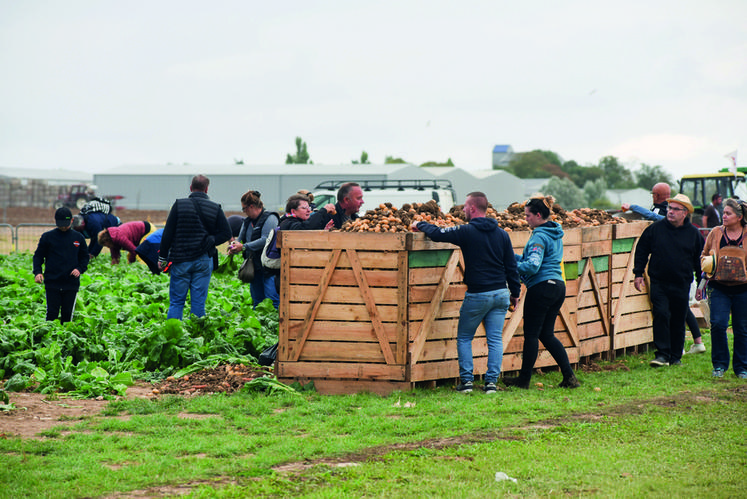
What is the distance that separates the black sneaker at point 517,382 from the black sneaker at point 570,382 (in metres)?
0.37

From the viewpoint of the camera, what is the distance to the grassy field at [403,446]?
4.67m

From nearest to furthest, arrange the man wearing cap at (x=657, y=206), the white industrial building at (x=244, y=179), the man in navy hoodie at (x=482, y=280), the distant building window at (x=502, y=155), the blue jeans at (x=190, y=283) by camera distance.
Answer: the man in navy hoodie at (x=482, y=280) → the blue jeans at (x=190, y=283) → the man wearing cap at (x=657, y=206) → the white industrial building at (x=244, y=179) → the distant building window at (x=502, y=155)

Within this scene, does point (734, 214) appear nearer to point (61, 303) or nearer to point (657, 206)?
point (657, 206)

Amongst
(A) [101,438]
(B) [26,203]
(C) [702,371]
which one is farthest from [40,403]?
(B) [26,203]

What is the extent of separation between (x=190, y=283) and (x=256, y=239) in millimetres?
1025

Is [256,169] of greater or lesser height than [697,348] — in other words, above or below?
above

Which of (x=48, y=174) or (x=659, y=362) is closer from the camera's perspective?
(x=659, y=362)

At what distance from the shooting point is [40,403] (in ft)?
23.4

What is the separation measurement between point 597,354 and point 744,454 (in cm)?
405

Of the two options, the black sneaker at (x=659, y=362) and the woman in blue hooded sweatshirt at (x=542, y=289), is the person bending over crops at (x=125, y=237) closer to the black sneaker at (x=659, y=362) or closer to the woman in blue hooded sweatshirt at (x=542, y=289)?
the woman in blue hooded sweatshirt at (x=542, y=289)

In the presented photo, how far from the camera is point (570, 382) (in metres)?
7.72

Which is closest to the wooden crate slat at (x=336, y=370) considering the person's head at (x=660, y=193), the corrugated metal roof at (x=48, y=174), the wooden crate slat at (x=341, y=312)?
the wooden crate slat at (x=341, y=312)

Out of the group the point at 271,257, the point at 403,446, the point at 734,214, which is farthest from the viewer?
the point at 271,257

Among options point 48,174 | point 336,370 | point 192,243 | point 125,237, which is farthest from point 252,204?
point 48,174
